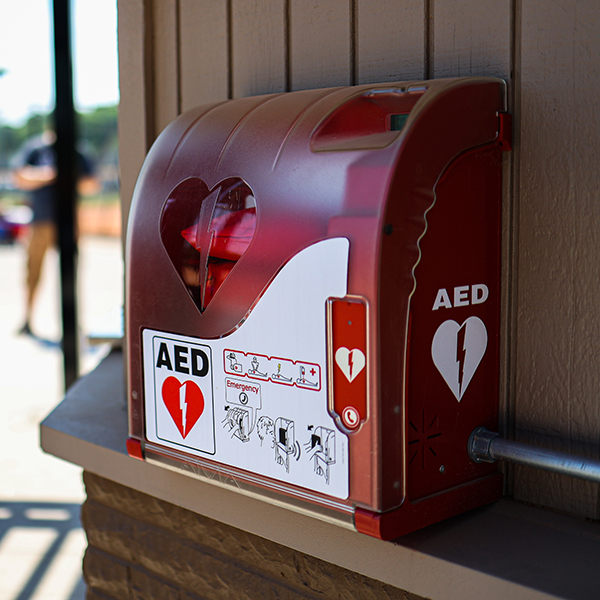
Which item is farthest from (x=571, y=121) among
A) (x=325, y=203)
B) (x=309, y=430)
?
(x=309, y=430)

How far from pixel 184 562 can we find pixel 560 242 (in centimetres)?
115

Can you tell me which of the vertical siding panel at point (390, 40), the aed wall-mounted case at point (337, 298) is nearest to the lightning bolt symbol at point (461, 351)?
the aed wall-mounted case at point (337, 298)

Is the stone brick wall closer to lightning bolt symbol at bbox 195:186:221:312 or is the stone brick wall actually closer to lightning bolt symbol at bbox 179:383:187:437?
lightning bolt symbol at bbox 179:383:187:437

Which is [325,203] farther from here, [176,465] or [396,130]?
[176,465]

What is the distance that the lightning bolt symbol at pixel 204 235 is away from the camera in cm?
137

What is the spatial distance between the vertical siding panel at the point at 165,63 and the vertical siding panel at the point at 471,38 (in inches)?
29.4

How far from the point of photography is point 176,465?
4.73 ft

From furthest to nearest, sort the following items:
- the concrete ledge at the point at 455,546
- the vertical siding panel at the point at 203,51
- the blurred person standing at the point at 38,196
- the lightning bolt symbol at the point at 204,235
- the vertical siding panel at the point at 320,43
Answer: the blurred person standing at the point at 38,196 → the vertical siding panel at the point at 203,51 → the vertical siding panel at the point at 320,43 → the lightning bolt symbol at the point at 204,235 → the concrete ledge at the point at 455,546

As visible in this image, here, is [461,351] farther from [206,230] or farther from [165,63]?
[165,63]

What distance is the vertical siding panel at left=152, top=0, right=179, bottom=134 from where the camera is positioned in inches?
72.3

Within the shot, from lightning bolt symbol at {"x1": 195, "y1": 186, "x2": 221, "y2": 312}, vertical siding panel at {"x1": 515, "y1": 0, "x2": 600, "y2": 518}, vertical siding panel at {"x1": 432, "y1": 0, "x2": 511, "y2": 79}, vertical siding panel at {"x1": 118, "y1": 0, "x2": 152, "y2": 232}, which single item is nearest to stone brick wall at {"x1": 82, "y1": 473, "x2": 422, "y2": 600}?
vertical siding panel at {"x1": 515, "y1": 0, "x2": 600, "y2": 518}

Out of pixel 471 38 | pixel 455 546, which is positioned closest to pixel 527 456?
pixel 455 546

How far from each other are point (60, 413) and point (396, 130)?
1335 millimetres

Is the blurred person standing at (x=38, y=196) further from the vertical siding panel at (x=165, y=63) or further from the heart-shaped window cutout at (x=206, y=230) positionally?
the heart-shaped window cutout at (x=206, y=230)
